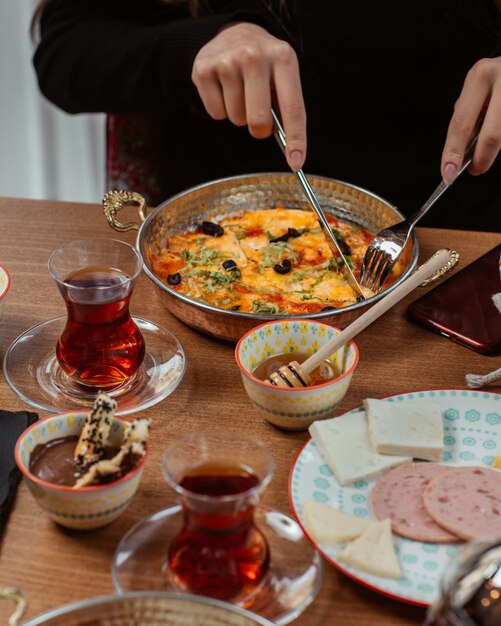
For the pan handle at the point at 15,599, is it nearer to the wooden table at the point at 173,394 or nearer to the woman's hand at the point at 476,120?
the wooden table at the point at 173,394

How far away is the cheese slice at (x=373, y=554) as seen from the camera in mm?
855

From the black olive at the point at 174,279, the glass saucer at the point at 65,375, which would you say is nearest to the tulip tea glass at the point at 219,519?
the glass saucer at the point at 65,375

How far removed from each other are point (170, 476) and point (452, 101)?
1.61 meters

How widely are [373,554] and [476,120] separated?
0.97m

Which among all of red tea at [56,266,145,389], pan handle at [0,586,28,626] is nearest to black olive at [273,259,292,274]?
red tea at [56,266,145,389]

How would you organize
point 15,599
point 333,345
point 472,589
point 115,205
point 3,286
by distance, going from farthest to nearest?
point 115,205
point 3,286
point 333,345
point 15,599
point 472,589

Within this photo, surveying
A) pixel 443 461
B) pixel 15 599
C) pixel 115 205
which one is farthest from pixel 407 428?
pixel 115 205

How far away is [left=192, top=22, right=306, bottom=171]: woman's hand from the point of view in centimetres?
150

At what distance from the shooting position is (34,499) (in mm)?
989

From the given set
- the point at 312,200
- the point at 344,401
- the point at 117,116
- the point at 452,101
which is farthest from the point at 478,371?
the point at 117,116

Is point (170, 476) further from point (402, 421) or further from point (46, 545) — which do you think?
point (402, 421)

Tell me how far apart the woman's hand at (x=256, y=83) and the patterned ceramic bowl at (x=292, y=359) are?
1.37 ft

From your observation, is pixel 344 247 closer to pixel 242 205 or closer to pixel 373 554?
pixel 242 205

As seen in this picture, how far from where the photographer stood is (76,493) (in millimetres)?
898
